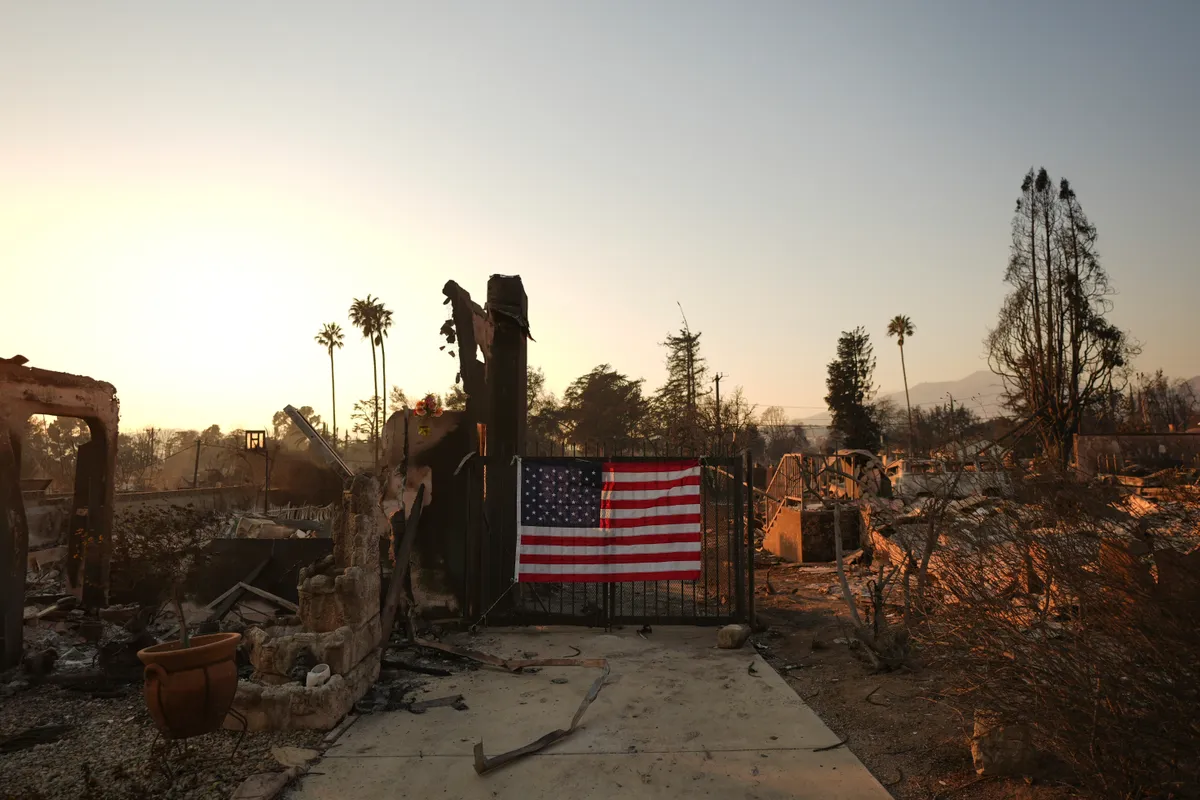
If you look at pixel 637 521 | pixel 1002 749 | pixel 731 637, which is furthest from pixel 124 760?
pixel 1002 749

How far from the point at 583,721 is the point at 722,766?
137cm

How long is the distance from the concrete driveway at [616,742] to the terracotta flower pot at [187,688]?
34.6 inches

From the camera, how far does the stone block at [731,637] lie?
796 centimetres

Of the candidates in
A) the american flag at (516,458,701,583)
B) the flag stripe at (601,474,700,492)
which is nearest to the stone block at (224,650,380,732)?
the american flag at (516,458,701,583)

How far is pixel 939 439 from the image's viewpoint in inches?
232

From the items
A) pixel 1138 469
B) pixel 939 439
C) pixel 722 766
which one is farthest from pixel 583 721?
pixel 1138 469

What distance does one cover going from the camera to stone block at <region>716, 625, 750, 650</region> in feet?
26.1

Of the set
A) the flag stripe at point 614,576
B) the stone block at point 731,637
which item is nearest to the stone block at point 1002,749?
the stone block at point 731,637

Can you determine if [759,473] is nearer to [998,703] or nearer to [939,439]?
[939,439]

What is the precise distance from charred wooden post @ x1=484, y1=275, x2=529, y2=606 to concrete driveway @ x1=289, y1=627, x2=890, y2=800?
241 centimetres

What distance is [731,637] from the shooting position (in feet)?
26.1

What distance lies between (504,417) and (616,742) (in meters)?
5.57

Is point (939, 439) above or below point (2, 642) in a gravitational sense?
above

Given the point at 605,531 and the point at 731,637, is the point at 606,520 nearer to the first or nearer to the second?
the point at 605,531
